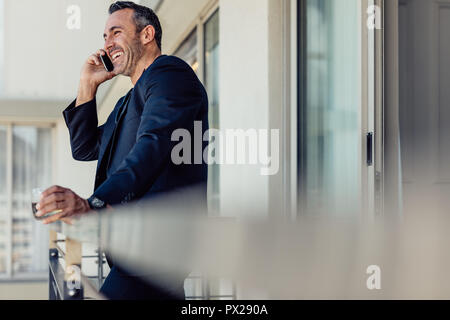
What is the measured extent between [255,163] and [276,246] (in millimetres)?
568

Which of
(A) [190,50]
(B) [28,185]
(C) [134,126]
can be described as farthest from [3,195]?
(C) [134,126]

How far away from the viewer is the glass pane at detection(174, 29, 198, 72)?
9.77ft

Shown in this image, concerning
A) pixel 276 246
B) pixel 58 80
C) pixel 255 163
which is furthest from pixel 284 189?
pixel 58 80

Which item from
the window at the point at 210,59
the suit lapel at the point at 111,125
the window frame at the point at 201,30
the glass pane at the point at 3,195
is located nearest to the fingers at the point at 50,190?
the suit lapel at the point at 111,125

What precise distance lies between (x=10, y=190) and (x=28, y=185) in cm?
23

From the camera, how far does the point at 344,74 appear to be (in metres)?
1.49

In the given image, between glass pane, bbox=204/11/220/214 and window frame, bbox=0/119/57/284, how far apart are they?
375cm

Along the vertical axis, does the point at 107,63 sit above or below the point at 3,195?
above

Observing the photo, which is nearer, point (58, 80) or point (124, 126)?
point (124, 126)

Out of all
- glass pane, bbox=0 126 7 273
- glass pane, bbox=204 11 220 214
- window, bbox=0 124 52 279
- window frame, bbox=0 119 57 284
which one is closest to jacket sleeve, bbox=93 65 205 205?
glass pane, bbox=204 11 220 214

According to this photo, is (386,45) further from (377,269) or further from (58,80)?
(58,80)

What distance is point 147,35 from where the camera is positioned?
1001 mm

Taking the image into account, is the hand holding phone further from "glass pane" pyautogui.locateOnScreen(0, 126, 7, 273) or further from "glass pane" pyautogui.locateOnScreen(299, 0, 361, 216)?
"glass pane" pyautogui.locateOnScreen(0, 126, 7, 273)

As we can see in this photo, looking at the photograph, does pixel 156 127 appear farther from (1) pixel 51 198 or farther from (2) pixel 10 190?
(2) pixel 10 190
